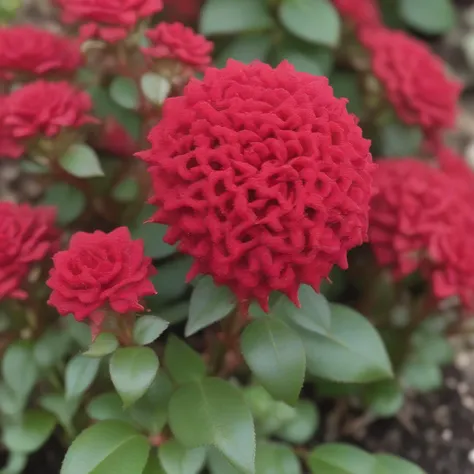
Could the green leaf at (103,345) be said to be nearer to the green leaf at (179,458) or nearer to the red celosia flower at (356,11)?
the green leaf at (179,458)

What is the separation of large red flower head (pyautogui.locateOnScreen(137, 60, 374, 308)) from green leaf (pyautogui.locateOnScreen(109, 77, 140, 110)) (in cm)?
24

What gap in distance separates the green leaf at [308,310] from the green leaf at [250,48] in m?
0.57

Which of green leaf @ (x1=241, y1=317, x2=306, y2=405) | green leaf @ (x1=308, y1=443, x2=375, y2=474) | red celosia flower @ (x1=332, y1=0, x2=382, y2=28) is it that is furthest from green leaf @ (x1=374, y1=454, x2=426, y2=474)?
red celosia flower @ (x1=332, y1=0, x2=382, y2=28)

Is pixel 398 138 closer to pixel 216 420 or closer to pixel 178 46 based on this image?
pixel 178 46

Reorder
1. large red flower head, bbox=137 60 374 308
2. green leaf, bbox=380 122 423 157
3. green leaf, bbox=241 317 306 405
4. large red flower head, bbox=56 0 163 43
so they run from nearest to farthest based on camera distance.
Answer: large red flower head, bbox=137 60 374 308 → green leaf, bbox=241 317 306 405 → large red flower head, bbox=56 0 163 43 → green leaf, bbox=380 122 423 157

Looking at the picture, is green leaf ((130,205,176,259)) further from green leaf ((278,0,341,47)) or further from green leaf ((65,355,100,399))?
green leaf ((278,0,341,47))

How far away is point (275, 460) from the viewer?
3.21 feet

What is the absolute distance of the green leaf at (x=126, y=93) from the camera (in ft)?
3.29

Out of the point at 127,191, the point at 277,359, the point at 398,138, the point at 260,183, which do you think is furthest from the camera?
the point at 398,138

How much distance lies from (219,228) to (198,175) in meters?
0.07

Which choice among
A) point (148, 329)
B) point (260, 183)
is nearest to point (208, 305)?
point (148, 329)

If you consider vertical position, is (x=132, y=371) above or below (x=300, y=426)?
above

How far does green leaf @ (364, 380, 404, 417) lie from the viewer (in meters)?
1.13

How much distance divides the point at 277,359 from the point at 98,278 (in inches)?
9.4
